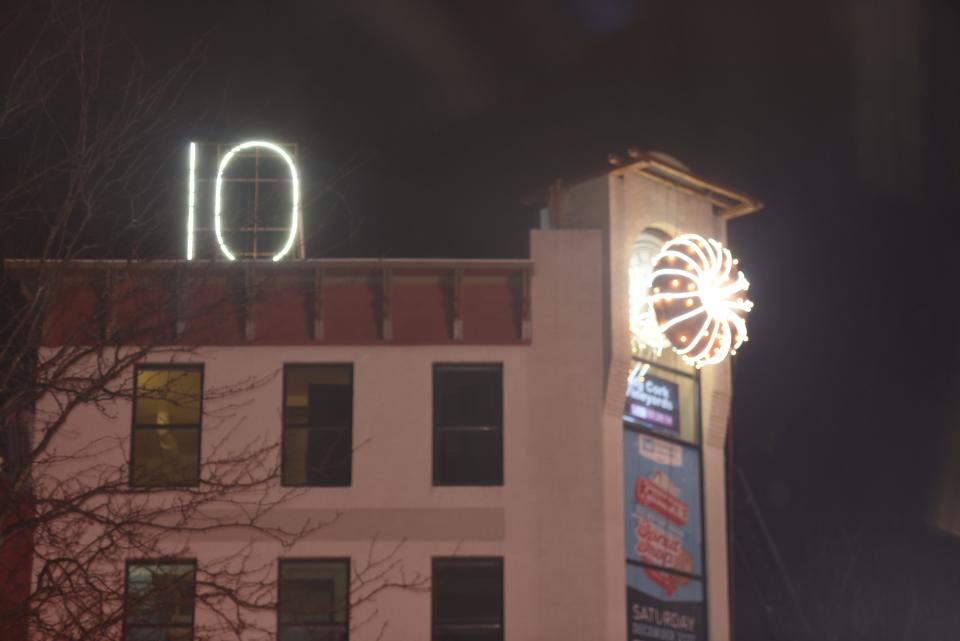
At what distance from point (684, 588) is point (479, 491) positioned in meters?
3.87

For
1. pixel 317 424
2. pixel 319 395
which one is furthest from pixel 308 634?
pixel 319 395

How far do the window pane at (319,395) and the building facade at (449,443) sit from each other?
0.04 m

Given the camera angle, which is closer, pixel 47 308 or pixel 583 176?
pixel 47 308

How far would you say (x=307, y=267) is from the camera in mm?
23406

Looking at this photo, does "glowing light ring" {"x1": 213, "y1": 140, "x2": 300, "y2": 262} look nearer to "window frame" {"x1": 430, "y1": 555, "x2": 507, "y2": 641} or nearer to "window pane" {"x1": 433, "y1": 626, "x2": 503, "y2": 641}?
"window frame" {"x1": 430, "y1": 555, "x2": 507, "y2": 641}

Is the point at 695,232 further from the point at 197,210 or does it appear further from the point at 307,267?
the point at 197,210

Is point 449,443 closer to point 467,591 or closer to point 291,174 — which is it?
point 467,591

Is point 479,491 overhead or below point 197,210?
below

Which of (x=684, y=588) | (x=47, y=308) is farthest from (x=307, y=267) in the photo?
(x=47, y=308)

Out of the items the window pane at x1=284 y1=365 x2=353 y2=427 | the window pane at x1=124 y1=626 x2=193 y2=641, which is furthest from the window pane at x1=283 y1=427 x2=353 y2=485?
the window pane at x1=124 y1=626 x2=193 y2=641

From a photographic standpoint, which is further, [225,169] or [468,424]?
[225,169]

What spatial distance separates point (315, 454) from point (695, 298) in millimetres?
6765

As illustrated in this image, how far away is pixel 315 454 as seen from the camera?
23.2 meters

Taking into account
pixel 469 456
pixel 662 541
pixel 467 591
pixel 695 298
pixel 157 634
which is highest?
pixel 695 298
